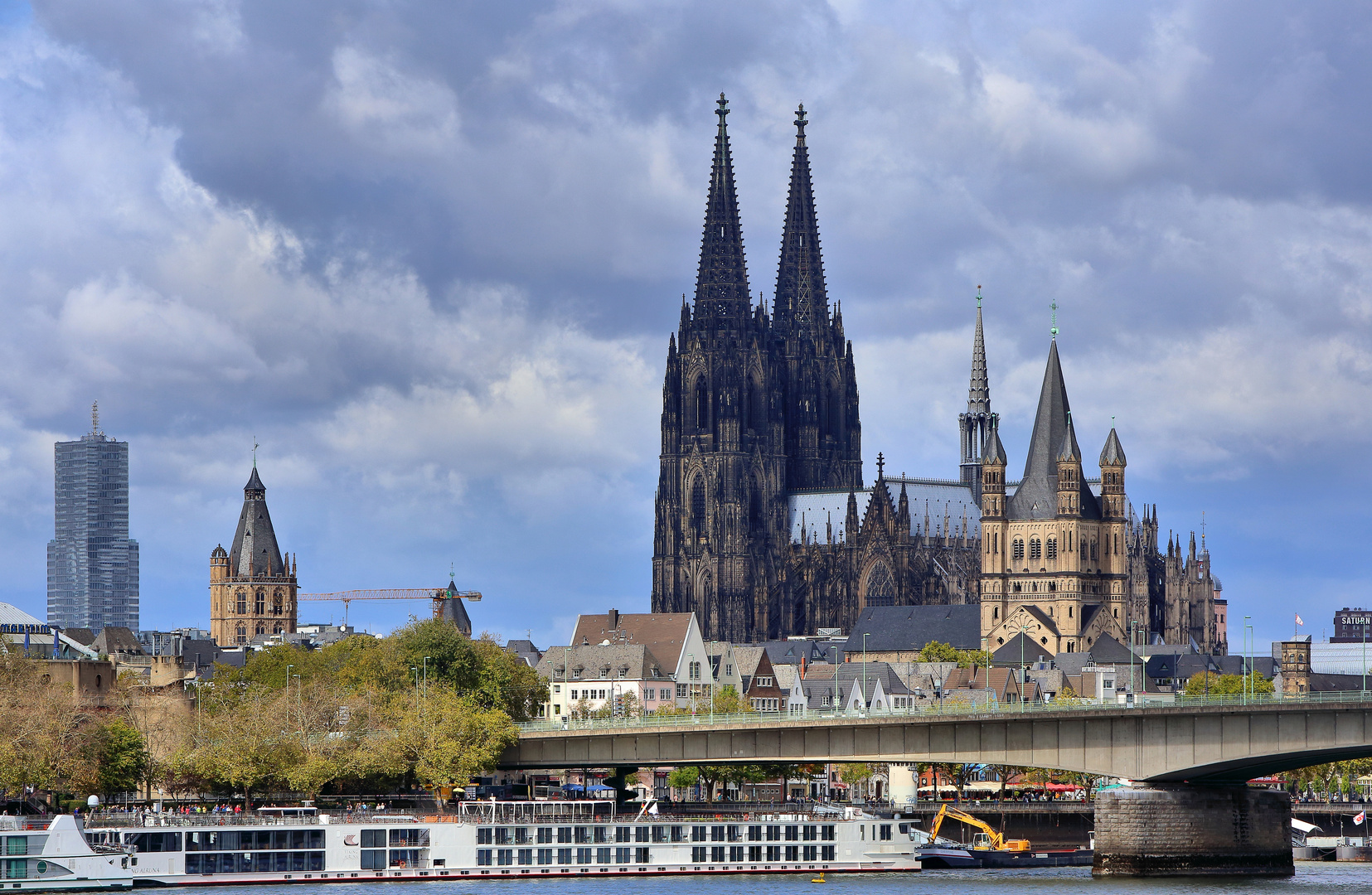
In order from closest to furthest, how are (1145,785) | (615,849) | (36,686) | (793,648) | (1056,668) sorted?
(1145,785)
(615,849)
(36,686)
(1056,668)
(793,648)

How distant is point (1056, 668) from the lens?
590ft

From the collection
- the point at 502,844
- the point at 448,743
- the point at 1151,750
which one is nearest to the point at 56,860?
the point at 502,844

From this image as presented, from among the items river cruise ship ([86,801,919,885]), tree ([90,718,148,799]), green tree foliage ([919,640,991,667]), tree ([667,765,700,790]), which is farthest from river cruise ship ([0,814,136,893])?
green tree foliage ([919,640,991,667])

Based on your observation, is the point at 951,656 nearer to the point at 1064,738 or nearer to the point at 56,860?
the point at 1064,738

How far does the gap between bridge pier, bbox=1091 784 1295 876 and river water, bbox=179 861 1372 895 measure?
0.85 metres

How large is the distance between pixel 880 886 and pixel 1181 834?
11359 mm

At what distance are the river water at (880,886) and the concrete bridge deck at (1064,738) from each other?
4.40 meters

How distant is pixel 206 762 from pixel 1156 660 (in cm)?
10670

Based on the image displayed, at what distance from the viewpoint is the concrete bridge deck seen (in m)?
85.6

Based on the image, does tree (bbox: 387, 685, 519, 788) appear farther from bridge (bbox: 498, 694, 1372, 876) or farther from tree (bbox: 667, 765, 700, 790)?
tree (bbox: 667, 765, 700, 790)

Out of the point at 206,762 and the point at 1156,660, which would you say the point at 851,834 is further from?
the point at 1156,660

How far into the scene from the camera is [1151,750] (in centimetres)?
Result: 8844

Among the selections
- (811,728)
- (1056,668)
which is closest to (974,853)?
(811,728)

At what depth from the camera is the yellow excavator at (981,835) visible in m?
116
